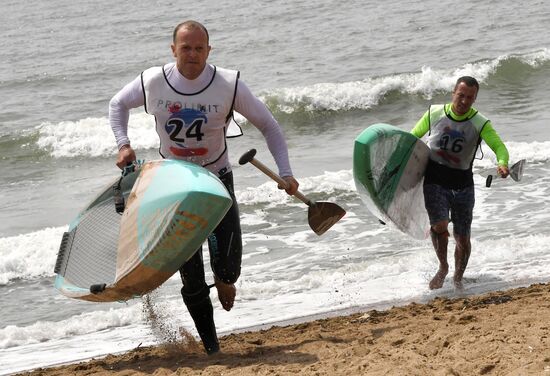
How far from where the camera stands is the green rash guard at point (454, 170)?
7.84 m

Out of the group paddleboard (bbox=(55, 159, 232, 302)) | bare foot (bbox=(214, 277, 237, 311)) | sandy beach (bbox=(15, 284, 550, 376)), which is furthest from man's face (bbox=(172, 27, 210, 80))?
sandy beach (bbox=(15, 284, 550, 376))

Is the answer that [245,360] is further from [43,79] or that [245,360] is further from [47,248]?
[43,79]

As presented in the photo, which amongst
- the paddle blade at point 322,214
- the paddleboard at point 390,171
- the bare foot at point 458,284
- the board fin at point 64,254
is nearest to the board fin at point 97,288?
the board fin at point 64,254

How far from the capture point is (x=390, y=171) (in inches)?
327

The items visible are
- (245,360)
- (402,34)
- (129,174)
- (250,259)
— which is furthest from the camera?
(402,34)

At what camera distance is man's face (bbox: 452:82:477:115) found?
7742mm

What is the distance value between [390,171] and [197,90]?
2.92 meters

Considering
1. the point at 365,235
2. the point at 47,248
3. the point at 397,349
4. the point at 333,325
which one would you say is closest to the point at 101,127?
the point at 47,248

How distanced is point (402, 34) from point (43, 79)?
7.78 meters

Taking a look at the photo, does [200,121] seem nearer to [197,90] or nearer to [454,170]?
[197,90]

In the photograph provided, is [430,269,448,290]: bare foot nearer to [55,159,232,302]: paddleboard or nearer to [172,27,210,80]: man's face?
[55,159,232,302]: paddleboard

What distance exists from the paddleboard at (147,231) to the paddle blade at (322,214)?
1.00 metres

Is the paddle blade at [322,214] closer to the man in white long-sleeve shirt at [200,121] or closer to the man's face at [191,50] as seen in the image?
the man in white long-sleeve shirt at [200,121]

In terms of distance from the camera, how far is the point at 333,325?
22.4 feet
